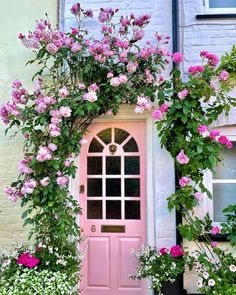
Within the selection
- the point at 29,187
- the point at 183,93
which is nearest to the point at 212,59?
the point at 183,93

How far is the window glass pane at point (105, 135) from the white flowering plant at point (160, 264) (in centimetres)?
143

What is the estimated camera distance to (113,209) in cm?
429

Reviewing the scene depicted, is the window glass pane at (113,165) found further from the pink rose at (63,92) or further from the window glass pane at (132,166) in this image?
the pink rose at (63,92)

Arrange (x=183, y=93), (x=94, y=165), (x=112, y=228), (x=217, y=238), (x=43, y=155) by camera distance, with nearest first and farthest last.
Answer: (x=43, y=155) → (x=183, y=93) → (x=217, y=238) → (x=112, y=228) → (x=94, y=165)

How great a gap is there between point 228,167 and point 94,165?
5.56ft

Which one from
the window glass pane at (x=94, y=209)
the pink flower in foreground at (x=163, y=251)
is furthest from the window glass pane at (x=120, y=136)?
the pink flower in foreground at (x=163, y=251)

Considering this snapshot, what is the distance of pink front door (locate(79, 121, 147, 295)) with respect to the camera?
421cm

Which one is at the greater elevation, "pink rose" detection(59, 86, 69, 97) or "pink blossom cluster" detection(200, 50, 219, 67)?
"pink blossom cluster" detection(200, 50, 219, 67)

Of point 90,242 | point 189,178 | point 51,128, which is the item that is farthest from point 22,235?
point 189,178

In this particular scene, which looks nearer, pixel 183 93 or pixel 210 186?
pixel 183 93

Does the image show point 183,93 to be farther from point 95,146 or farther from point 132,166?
point 95,146

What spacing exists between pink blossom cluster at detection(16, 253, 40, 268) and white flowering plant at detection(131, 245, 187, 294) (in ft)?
3.79

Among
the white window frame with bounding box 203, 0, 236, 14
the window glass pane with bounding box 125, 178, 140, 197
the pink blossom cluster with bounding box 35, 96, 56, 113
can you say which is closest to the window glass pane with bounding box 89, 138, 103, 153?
the window glass pane with bounding box 125, 178, 140, 197

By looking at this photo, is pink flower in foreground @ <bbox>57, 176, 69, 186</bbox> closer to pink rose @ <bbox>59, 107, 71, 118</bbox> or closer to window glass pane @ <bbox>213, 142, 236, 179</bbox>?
pink rose @ <bbox>59, 107, 71, 118</bbox>
